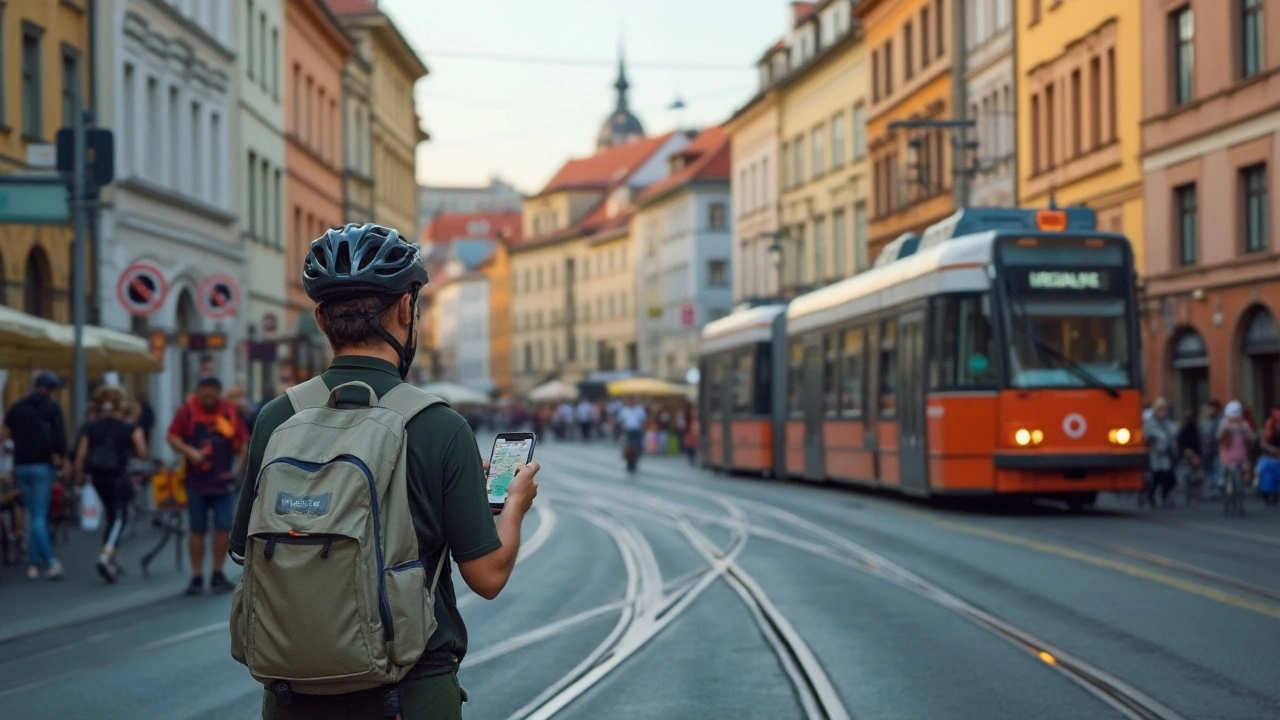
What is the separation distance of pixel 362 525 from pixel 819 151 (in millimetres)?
71718

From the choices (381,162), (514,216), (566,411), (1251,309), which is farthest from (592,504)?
(514,216)

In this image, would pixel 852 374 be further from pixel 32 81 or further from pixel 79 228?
pixel 79 228

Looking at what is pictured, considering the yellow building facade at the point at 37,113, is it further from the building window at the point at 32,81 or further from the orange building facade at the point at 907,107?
the orange building facade at the point at 907,107

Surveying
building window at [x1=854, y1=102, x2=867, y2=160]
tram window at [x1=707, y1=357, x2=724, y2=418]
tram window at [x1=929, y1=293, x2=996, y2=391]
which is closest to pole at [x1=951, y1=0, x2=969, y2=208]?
tram window at [x1=707, y1=357, x2=724, y2=418]

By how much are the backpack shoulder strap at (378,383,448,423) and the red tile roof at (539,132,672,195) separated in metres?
122

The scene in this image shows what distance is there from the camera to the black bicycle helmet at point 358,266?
165 inches

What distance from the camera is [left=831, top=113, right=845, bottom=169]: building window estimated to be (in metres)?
71.3

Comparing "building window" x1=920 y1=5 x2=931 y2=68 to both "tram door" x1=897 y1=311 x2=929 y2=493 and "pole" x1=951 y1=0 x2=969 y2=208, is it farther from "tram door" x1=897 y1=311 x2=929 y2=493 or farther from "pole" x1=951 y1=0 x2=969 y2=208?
"tram door" x1=897 y1=311 x2=929 y2=493

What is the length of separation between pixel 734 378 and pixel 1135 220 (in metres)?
8.65

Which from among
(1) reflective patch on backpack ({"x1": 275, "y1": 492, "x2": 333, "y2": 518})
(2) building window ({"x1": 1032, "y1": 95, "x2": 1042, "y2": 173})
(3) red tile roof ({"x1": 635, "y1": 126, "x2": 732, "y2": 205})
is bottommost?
(1) reflective patch on backpack ({"x1": 275, "y1": 492, "x2": 333, "y2": 518})

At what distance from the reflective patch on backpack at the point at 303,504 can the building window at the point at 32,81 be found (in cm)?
2733

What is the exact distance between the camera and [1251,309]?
3412 cm

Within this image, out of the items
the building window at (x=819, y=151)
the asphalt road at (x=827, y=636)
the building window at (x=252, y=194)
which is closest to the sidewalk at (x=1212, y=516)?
the asphalt road at (x=827, y=636)

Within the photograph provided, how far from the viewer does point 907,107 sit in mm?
61219
